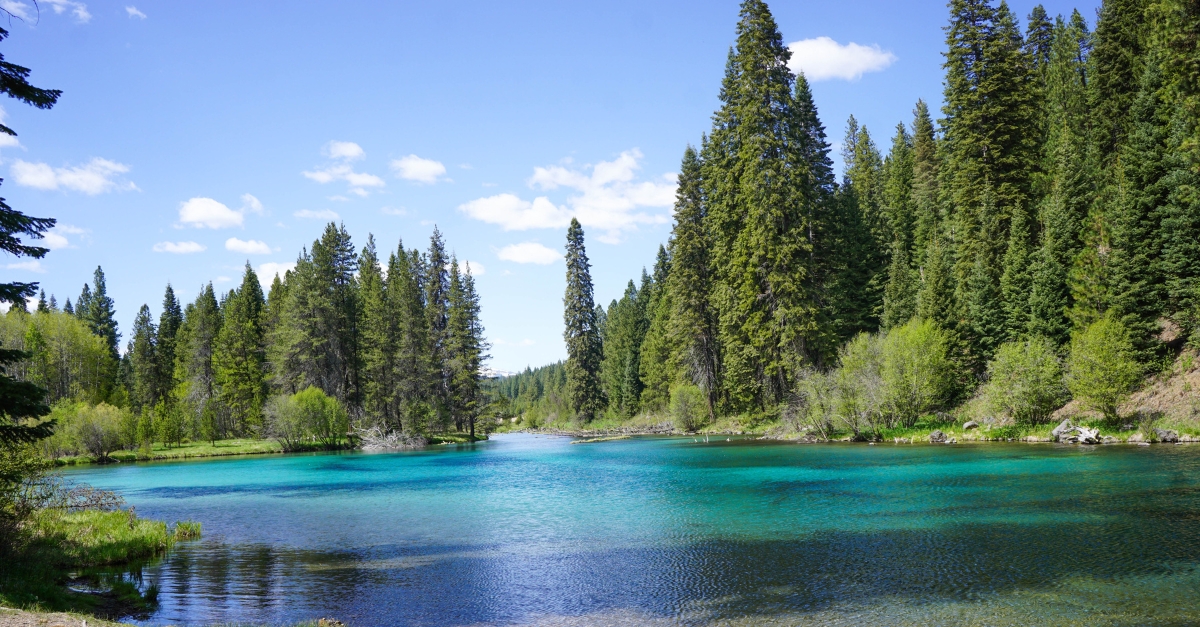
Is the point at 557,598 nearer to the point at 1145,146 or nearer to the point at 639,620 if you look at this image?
the point at 639,620

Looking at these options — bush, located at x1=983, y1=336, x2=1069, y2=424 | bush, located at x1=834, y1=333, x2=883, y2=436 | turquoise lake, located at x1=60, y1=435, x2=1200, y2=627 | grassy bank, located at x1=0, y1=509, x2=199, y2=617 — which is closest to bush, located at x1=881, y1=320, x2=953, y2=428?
bush, located at x1=834, y1=333, x2=883, y2=436

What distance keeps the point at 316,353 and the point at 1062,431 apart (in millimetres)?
56129

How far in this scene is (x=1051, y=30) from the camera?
68.6m

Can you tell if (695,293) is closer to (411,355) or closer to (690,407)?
(690,407)

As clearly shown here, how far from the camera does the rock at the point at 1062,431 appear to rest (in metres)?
32.2

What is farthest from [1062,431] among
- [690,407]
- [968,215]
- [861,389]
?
[690,407]

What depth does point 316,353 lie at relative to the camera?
62.9 meters

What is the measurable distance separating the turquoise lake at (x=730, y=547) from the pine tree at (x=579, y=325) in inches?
2073

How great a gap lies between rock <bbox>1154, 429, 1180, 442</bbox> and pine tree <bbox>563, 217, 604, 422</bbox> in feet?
191

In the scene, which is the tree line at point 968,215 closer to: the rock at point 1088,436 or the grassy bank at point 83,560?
the rock at point 1088,436

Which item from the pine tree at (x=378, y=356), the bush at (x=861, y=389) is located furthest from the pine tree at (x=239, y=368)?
the bush at (x=861, y=389)

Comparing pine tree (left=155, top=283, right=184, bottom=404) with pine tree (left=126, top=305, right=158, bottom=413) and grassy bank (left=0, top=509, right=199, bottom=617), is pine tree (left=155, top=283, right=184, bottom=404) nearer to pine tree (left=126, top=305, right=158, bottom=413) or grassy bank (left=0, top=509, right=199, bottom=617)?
pine tree (left=126, top=305, right=158, bottom=413)

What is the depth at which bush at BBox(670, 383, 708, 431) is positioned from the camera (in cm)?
6112

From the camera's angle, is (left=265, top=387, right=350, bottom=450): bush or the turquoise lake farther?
(left=265, top=387, right=350, bottom=450): bush
